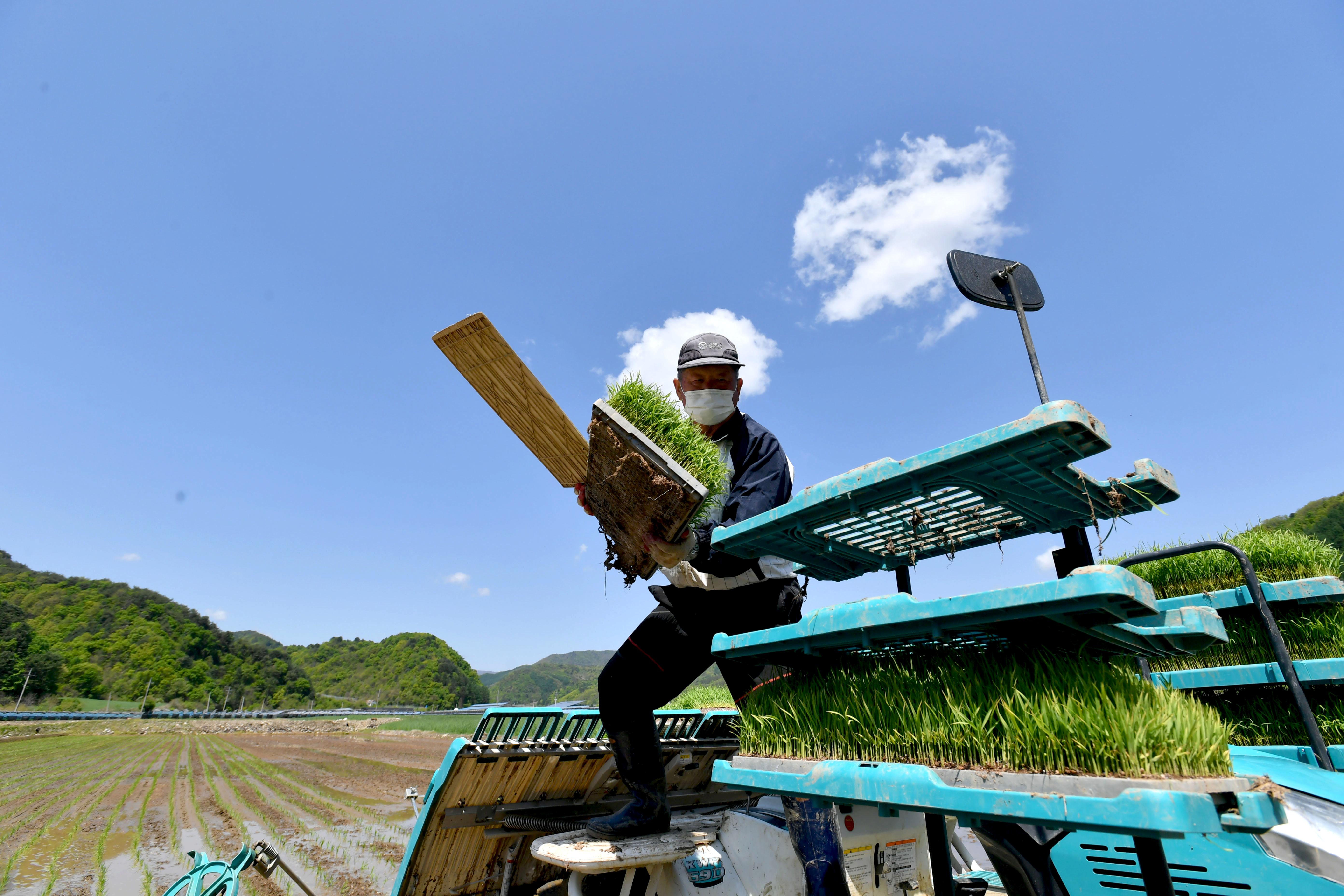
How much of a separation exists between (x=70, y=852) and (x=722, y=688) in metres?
13.1

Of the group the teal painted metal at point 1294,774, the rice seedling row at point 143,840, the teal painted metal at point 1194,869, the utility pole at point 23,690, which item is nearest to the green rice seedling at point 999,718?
the teal painted metal at point 1194,869

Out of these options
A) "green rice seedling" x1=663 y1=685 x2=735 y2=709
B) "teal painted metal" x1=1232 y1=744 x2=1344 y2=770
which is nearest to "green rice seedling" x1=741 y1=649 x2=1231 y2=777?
"teal painted metal" x1=1232 y1=744 x2=1344 y2=770

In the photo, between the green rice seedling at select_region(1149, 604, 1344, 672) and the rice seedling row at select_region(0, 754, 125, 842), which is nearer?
the green rice seedling at select_region(1149, 604, 1344, 672)

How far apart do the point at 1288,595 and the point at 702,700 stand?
134 inches

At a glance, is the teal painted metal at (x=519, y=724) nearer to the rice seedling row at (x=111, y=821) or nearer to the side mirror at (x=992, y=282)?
the side mirror at (x=992, y=282)

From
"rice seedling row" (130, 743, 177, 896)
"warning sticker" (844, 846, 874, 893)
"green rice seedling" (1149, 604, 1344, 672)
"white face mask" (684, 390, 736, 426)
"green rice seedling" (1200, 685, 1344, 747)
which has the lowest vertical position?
"rice seedling row" (130, 743, 177, 896)

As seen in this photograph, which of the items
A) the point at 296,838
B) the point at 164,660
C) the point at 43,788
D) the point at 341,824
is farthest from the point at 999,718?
the point at 164,660

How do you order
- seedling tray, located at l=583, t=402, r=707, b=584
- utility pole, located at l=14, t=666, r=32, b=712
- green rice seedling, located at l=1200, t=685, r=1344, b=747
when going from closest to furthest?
seedling tray, located at l=583, t=402, r=707, b=584, green rice seedling, located at l=1200, t=685, r=1344, b=747, utility pole, located at l=14, t=666, r=32, b=712

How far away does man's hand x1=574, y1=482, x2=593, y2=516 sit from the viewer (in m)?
2.61

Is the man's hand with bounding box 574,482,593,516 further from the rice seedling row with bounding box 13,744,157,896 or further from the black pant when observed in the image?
the rice seedling row with bounding box 13,744,157,896

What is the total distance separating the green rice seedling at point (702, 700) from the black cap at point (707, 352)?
2.54 metres

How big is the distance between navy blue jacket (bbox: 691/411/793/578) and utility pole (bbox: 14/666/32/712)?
399 ft

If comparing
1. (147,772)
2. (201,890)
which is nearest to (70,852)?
(201,890)

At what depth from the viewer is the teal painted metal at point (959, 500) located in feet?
4.17
